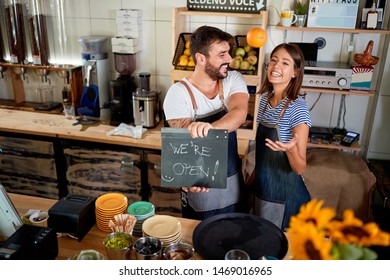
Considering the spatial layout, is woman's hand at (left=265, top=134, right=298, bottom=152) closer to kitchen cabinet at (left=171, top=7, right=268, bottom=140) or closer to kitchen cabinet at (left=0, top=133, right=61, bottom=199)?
kitchen cabinet at (left=171, top=7, right=268, bottom=140)

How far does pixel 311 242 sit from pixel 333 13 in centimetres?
220

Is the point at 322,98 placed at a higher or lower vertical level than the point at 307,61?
lower

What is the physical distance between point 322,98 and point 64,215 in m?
2.08

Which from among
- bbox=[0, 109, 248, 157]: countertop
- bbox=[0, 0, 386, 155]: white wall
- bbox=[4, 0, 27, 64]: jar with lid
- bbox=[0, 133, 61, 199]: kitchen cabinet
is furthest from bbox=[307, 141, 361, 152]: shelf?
bbox=[4, 0, 27, 64]: jar with lid

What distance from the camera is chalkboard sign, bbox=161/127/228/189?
134 cm

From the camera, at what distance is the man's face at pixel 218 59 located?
160cm

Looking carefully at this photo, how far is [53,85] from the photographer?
10.6 ft

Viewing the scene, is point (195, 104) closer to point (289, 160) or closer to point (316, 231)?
point (289, 160)

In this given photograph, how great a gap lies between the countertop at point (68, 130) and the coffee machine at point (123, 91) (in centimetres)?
11

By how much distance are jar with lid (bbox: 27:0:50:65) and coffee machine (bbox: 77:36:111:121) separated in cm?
33

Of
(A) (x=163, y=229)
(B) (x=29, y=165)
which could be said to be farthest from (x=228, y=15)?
(B) (x=29, y=165)
